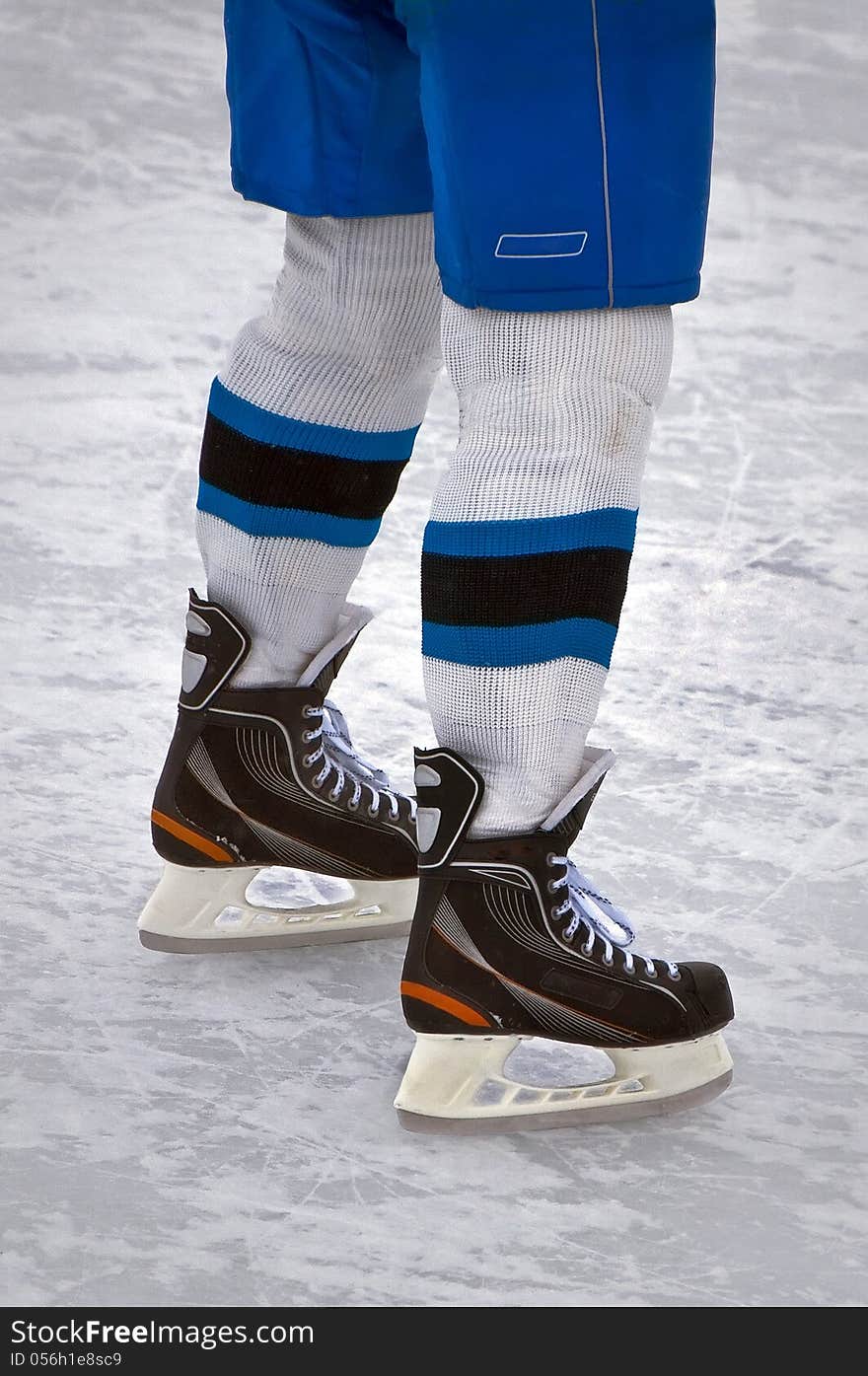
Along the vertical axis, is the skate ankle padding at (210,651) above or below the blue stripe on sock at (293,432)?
below

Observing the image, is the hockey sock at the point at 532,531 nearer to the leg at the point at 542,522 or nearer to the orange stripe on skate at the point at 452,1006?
the leg at the point at 542,522

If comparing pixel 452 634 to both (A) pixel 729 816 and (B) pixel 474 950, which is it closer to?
(B) pixel 474 950

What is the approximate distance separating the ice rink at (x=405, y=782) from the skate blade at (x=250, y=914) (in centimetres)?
2

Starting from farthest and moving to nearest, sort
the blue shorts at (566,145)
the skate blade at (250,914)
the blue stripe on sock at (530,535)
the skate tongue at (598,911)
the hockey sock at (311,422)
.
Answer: the skate blade at (250,914) → the hockey sock at (311,422) → the skate tongue at (598,911) → the blue stripe on sock at (530,535) → the blue shorts at (566,145)

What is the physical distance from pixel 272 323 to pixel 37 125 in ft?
8.49

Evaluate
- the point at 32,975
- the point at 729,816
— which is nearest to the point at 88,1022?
the point at 32,975

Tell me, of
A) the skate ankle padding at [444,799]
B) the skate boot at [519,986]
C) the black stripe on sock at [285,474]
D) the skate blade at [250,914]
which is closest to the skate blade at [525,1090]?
the skate boot at [519,986]

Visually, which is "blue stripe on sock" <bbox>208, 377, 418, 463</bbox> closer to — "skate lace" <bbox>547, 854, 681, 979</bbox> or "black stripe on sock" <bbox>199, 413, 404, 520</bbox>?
"black stripe on sock" <bbox>199, 413, 404, 520</bbox>

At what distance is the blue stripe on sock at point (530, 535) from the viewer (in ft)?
4.11

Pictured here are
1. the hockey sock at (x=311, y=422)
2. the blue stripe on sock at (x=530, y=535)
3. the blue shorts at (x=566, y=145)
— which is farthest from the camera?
the hockey sock at (x=311, y=422)

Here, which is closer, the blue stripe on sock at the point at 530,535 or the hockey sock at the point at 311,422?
the blue stripe on sock at the point at 530,535

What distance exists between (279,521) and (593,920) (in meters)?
0.44

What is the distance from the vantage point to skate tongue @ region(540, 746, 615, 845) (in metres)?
1.31

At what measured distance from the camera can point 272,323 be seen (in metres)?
1.50
